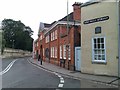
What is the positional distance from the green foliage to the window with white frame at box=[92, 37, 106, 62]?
8826 cm

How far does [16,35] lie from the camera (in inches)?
4144

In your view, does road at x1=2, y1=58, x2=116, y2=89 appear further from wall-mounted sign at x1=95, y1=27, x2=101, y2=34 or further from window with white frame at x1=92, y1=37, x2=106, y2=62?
wall-mounted sign at x1=95, y1=27, x2=101, y2=34

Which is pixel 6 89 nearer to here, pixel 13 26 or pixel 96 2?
pixel 96 2

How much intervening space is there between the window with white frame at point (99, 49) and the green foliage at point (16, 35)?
8826 centimetres

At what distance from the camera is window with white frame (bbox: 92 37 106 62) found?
1735 centimetres

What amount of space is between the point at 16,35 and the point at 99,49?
297ft

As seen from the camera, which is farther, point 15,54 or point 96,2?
point 15,54

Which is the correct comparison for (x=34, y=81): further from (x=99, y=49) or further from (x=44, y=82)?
(x=99, y=49)

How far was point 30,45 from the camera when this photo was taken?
11519 cm

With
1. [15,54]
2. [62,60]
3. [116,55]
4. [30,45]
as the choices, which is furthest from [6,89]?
[30,45]

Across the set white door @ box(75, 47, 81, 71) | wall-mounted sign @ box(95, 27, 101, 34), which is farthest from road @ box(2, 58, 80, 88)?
wall-mounted sign @ box(95, 27, 101, 34)

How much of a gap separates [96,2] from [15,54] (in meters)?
77.1

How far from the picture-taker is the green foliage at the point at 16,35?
105312 mm

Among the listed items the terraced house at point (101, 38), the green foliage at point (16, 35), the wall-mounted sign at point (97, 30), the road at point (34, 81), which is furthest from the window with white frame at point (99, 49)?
the green foliage at point (16, 35)
